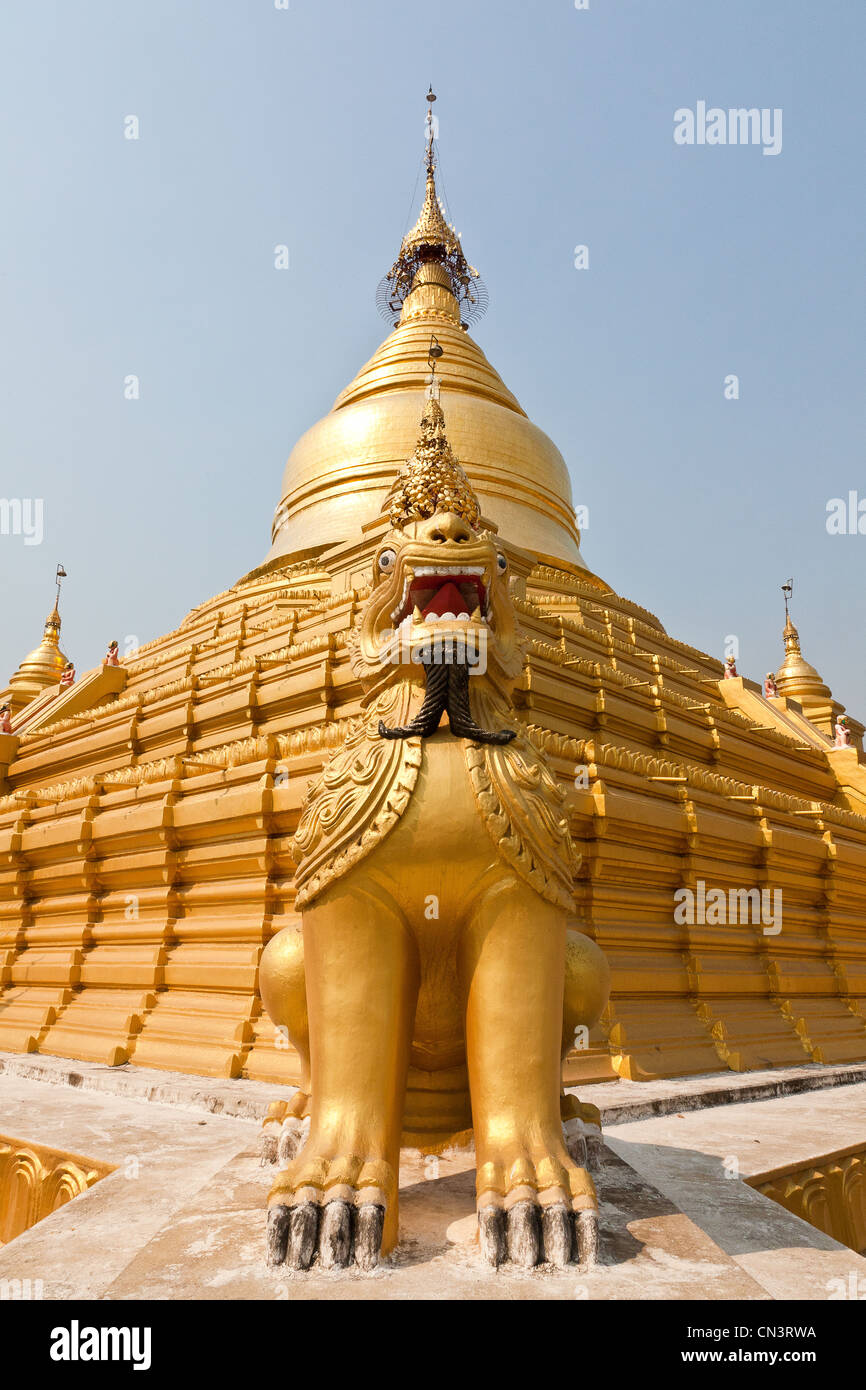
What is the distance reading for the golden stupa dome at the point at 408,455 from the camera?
2077cm

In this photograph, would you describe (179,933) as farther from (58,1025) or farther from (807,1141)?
(807,1141)

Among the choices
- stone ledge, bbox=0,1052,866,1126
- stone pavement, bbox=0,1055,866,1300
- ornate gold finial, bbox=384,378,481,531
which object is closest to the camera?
stone pavement, bbox=0,1055,866,1300

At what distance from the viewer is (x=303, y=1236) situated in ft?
8.80

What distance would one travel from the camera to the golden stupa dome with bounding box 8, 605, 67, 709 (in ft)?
92.2

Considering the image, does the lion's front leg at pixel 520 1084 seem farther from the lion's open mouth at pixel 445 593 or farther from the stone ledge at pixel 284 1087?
the stone ledge at pixel 284 1087

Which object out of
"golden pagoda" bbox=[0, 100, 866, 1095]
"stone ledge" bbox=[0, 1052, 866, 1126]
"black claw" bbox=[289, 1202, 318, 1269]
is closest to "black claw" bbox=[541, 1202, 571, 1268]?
"black claw" bbox=[289, 1202, 318, 1269]

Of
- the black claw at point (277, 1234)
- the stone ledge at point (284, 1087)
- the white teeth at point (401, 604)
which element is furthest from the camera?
the stone ledge at point (284, 1087)

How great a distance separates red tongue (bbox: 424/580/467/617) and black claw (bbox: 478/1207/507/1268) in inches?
87.0

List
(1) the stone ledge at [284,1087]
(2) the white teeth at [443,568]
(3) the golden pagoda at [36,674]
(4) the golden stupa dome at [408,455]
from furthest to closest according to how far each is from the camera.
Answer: (3) the golden pagoda at [36,674] < (4) the golden stupa dome at [408,455] < (1) the stone ledge at [284,1087] < (2) the white teeth at [443,568]

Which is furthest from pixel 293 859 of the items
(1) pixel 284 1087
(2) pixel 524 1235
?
(1) pixel 284 1087

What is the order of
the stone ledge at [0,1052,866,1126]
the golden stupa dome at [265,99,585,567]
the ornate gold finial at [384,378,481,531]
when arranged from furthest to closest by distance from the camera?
the golden stupa dome at [265,99,585,567] → the stone ledge at [0,1052,866,1126] → the ornate gold finial at [384,378,481,531]

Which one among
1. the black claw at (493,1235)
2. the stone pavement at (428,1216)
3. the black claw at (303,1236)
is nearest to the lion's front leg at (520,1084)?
the black claw at (493,1235)

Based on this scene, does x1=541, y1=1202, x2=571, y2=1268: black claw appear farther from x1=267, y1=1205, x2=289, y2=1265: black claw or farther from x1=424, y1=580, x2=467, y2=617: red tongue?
x1=424, y1=580, x2=467, y2=617: red tongue
